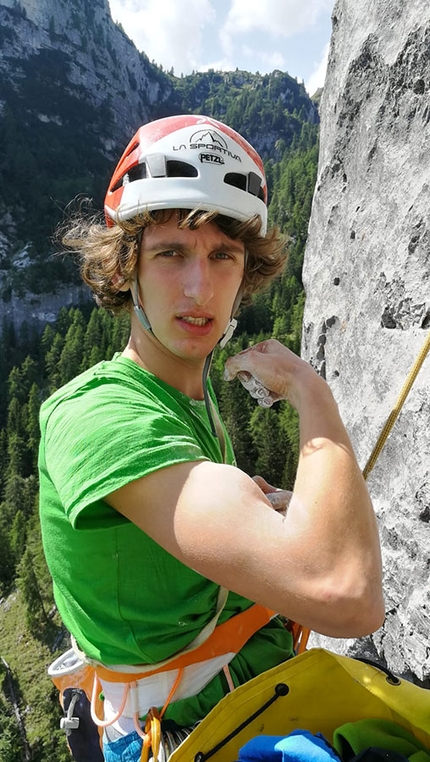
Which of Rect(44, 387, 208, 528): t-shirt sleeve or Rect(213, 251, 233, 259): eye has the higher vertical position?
Rect(213, 251, 233, 259): eye

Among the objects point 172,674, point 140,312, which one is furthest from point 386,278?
point 172,674

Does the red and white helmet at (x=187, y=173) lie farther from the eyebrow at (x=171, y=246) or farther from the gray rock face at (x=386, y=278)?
the gray rock face at (x=386, y=278)

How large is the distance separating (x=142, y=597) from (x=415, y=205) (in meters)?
3.91

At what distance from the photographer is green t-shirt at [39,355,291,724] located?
1.32 meters

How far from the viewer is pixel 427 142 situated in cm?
419

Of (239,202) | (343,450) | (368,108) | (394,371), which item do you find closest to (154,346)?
(239,202)

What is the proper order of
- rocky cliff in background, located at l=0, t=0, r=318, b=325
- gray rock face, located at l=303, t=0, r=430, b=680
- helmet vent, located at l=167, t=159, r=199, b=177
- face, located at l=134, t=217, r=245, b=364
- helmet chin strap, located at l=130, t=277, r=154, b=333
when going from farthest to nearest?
rocky cliff in background, located at l=0, t=0, r=318, b=325
gray rock face, located at l=303, t=0, r=430, b=680
helmet vent, located at l=167, t=159, r=199, b=177
helmet chin strap, located at l=130, t=277, r=154, b=333
face, located at l=134, t=217, r=245, b=364

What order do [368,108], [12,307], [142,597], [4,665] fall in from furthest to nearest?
[12,307] → [4,665] → [368,108] → [142,597]

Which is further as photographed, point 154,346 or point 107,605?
point 154,346

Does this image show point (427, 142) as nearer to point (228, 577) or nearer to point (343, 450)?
point (343, 450)

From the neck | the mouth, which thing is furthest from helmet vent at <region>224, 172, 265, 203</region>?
the neck

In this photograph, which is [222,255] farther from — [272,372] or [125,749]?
[125,749]

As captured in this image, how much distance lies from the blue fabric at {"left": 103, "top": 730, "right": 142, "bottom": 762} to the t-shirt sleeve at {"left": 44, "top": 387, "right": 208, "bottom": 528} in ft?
3.61

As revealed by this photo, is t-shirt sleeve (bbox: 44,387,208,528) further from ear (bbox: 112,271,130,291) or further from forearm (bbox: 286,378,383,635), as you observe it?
ear (bbox: 112,271,130,291)
